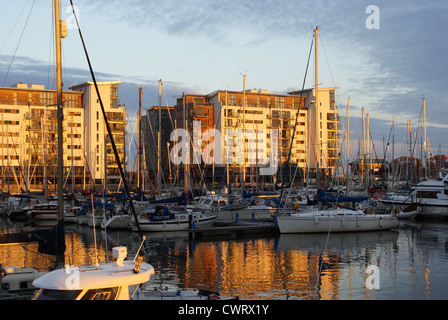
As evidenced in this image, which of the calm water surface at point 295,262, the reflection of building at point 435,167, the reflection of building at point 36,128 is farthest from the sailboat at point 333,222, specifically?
the reflection of building at point 36,128

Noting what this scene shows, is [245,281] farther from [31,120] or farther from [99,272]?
[31,120]

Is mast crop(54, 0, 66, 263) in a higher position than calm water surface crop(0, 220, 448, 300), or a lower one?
higher

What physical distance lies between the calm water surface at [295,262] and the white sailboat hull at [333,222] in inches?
29.6

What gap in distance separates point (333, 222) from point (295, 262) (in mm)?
11610

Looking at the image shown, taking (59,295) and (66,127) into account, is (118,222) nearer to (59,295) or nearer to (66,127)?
(59,295)

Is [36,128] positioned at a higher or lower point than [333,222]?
higher

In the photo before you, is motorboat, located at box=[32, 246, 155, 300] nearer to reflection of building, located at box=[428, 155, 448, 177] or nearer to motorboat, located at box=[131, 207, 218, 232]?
motorboat, located at box=[131, 207, 218, 232]

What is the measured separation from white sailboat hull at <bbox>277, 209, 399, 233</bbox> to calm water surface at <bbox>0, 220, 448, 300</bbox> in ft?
2.47

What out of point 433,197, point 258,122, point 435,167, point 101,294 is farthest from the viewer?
point 258,122

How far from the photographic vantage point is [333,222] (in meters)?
37.9

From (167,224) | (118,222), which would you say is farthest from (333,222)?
(118,222)

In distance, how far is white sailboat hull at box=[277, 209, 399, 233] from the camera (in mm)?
37312

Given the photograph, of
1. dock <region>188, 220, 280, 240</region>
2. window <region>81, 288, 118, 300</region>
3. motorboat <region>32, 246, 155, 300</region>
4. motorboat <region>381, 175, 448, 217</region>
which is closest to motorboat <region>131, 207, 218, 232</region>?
dock <region>188, 220, 280, 240</region>
